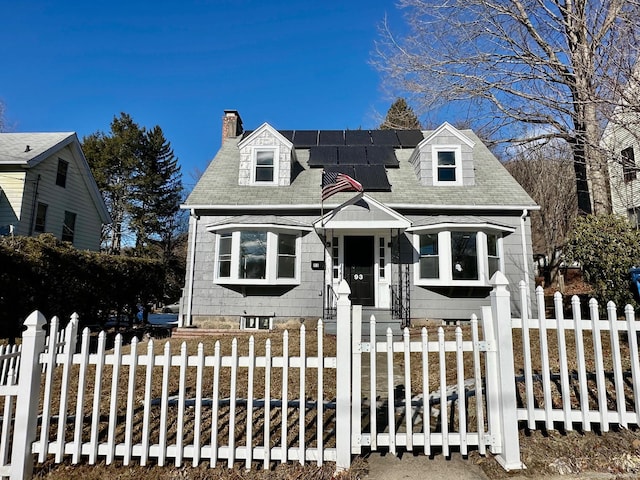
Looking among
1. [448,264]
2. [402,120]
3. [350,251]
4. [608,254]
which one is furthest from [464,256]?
[402,120]

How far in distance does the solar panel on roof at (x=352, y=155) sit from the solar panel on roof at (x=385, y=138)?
1078 mm

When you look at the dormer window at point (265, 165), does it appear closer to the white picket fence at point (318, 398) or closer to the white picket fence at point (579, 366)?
the white picket fence at point (318, 398)

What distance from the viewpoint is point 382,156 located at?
13.4 meters

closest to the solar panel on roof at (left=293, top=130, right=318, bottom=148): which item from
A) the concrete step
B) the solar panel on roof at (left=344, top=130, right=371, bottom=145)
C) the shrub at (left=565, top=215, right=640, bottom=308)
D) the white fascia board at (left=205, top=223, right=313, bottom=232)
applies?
the solar panel on roof at (left=344, top=130, right=371, bottom=145)

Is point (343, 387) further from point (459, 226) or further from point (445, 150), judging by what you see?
point (445, 150)

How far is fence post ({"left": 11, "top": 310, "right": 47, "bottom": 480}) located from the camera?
3070 mm

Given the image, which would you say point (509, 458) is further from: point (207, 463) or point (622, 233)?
point (622, 233)

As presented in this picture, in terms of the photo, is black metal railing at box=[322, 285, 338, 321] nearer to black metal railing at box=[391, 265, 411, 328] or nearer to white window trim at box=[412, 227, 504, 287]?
black metal railing at box=[391, 265, 411, 328]

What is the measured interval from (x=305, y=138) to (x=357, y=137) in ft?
7.14

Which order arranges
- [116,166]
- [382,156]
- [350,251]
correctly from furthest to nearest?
1. [116,166]
2. [382,156]
3. [350,251]

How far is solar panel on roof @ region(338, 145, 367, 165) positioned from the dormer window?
2.45 metres

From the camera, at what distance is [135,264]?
14.0 m

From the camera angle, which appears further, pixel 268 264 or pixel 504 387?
pixel 268 264

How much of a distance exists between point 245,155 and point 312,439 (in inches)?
414
